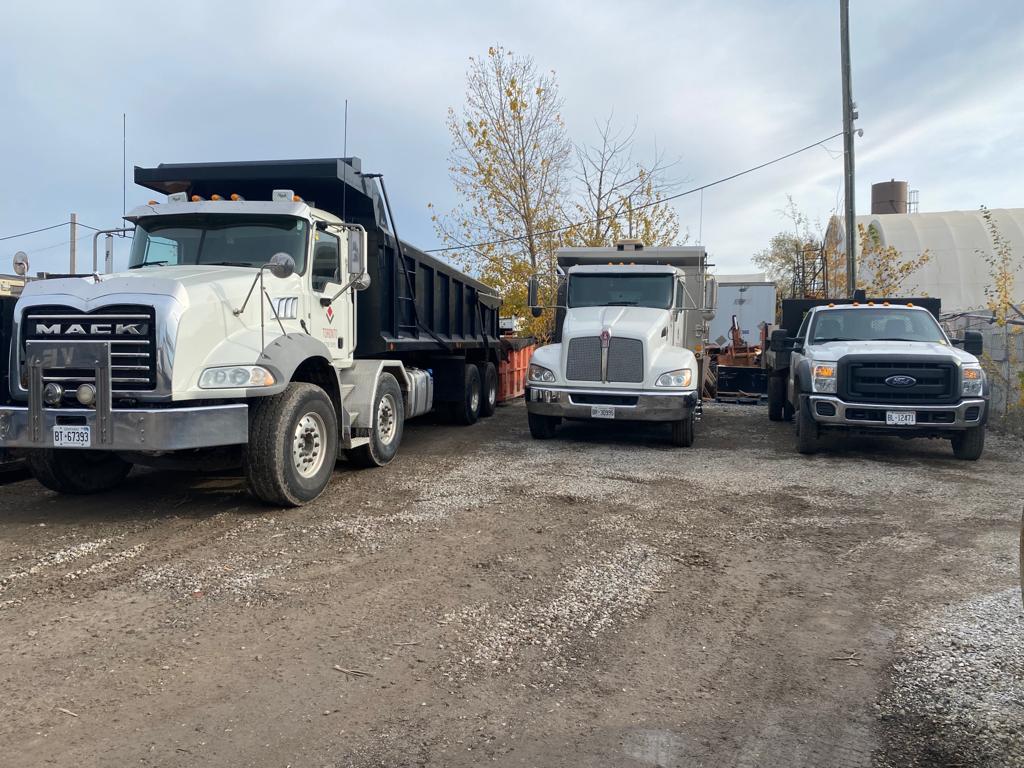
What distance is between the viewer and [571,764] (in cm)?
272

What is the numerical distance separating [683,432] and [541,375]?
6.81 feet

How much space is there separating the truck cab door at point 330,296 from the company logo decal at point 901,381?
6.40m

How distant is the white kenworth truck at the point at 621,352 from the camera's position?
32.1ft

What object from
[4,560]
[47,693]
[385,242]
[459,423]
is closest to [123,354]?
[4,560]

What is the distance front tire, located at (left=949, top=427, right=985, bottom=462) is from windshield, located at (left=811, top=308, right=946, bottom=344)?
151 cm

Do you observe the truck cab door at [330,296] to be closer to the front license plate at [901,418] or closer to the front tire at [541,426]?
the front tire at [541,426]

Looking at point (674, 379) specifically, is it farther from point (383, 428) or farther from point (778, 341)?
point (383, 428)

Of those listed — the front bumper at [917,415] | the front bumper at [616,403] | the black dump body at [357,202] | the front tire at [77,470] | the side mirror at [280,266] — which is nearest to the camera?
the side mirror at [280,266]

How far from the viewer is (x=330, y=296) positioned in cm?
769

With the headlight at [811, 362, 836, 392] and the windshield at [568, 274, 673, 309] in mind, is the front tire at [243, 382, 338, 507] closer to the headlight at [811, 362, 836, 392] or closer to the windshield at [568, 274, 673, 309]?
the windshield at [568, 274, 673, 309]

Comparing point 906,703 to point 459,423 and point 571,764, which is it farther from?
point 459,423

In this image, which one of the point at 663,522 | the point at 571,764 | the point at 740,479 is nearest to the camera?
the point at 571,764

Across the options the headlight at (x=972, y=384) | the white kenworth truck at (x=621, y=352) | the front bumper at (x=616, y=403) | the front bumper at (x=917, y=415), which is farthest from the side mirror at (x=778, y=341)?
the headlight at (x=972, y=384)

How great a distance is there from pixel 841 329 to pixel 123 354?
9126 millimetres
